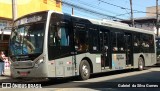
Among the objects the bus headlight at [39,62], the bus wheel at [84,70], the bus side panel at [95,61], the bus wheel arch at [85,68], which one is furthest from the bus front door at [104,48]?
the bus headlight at [39,62]

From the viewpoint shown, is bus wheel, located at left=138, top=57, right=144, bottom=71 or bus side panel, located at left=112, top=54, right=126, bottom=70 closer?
bus side panel, located at left=112, top=54, right=126, bottom=70

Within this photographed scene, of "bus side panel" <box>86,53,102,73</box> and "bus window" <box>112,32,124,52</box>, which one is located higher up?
"bus window" <box>112,32,124,52</box>

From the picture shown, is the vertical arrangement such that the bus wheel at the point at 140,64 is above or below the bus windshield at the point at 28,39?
below

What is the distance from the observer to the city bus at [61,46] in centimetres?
1557

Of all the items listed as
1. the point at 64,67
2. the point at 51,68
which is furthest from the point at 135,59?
the point at 51,68

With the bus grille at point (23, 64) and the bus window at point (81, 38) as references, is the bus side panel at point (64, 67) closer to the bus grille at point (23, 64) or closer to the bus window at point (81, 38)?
the bus window at point (81, 38)

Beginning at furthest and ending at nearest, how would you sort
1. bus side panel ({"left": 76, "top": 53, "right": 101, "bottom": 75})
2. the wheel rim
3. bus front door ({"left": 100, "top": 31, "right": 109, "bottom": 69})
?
1. bus front door ({"left": 100, "top": 31, "right": 109, "bottom": 69})
2. the wheel rim
3. bus side panel ({"left": 76, "top": 53, "right": 101, "bottom": 75})

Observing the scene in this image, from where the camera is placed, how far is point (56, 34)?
16156 mm

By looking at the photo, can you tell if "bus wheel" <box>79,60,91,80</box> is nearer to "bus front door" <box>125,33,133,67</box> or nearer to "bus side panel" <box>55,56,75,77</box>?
"bus side panel" <box>55,56,75,77</box>

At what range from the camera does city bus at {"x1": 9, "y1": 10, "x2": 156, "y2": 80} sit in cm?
1557

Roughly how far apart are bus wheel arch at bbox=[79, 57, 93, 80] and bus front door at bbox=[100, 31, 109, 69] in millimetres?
1351

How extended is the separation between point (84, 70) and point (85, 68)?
163 millimetres

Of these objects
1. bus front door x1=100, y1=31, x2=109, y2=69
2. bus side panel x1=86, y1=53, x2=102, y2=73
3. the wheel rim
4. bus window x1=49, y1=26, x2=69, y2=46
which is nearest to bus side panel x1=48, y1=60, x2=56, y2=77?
bus window x1=49, y1=26, x2=69, y2=46

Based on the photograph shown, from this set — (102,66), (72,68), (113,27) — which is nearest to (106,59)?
(102,66)
